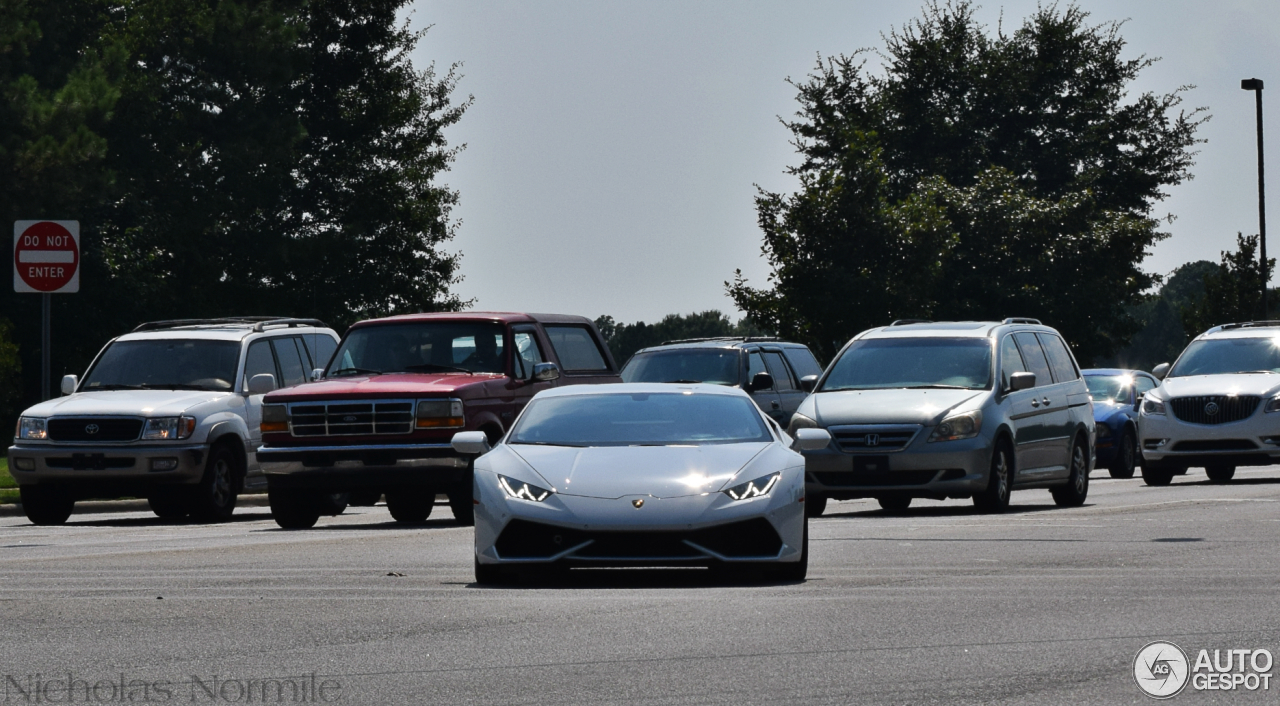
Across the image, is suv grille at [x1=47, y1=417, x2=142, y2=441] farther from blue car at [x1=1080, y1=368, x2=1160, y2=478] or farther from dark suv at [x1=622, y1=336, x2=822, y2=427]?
blue car at [x1=1080, y1=368, x2=1160, y2=478]

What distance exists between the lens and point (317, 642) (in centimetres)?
953

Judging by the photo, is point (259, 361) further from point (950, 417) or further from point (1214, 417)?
point (1214, 417)

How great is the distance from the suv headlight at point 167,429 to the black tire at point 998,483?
7667 millimetres

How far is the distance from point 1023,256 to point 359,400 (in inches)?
1533

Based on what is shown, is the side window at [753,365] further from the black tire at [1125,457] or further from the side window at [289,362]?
the black tire at [1125,457]

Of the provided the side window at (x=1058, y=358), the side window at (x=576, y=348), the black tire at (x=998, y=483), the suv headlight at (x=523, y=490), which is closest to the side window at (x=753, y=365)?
the side window at (x=576, y=348)

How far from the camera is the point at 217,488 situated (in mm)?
20609

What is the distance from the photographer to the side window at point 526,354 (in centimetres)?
1970

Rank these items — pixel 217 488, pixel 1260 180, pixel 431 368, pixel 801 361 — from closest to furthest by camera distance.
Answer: pixel 431 368, pixel 217 488, pixel 801 361, pixel 1260 180

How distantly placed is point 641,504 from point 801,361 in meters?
16.3

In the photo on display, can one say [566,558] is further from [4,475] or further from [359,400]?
[4,475]

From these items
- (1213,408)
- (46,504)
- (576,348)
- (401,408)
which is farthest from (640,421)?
(1213,408)

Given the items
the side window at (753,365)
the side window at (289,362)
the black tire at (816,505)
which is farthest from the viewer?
the side window at (753,365)

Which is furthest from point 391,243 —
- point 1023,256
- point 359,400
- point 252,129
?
point 359,400
